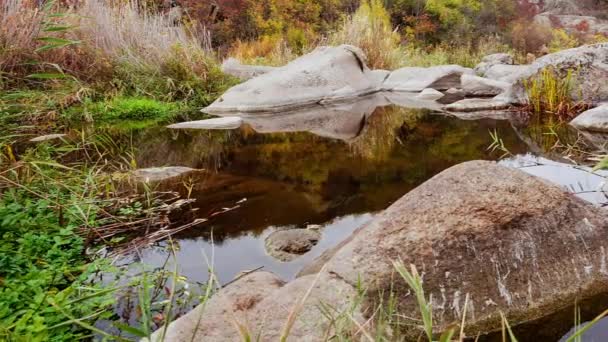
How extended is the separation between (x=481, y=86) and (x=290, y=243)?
7619 mm

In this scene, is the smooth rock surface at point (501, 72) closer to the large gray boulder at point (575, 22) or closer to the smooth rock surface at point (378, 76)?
the smooth rock surface at point (378, 76)

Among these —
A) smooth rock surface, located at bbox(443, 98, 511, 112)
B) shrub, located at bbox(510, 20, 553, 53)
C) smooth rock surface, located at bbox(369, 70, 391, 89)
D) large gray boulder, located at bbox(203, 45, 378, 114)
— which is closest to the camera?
smooth rock surface, located at bbox(443, 98, 511, 112)

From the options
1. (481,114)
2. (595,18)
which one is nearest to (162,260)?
(481,114)

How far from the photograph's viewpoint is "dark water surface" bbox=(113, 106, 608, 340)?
2.41m

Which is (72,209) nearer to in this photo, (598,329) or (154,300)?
(154,300)

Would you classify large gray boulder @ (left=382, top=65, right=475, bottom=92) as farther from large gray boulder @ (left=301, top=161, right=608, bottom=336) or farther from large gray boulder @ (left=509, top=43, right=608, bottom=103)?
large gray boulder @ (left=301, top=161, right=608, bottom=336)

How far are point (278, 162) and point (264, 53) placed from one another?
1042 cm

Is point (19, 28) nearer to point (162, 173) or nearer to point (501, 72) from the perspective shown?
point (162, 173)

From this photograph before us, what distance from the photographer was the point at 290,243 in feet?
7.83

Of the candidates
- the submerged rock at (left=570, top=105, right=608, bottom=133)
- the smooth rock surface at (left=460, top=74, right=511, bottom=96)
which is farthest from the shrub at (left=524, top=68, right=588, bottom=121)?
the smooth rock surface at (left=460, top=74, right=511, bottom=96)

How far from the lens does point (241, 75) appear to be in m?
10.0

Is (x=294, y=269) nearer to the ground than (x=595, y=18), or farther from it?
farther from it

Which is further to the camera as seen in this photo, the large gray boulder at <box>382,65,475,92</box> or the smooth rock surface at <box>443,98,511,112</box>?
the large gray boulder at <box>382,65,475,92</box>

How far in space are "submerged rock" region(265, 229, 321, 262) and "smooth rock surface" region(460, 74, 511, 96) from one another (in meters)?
7.33
